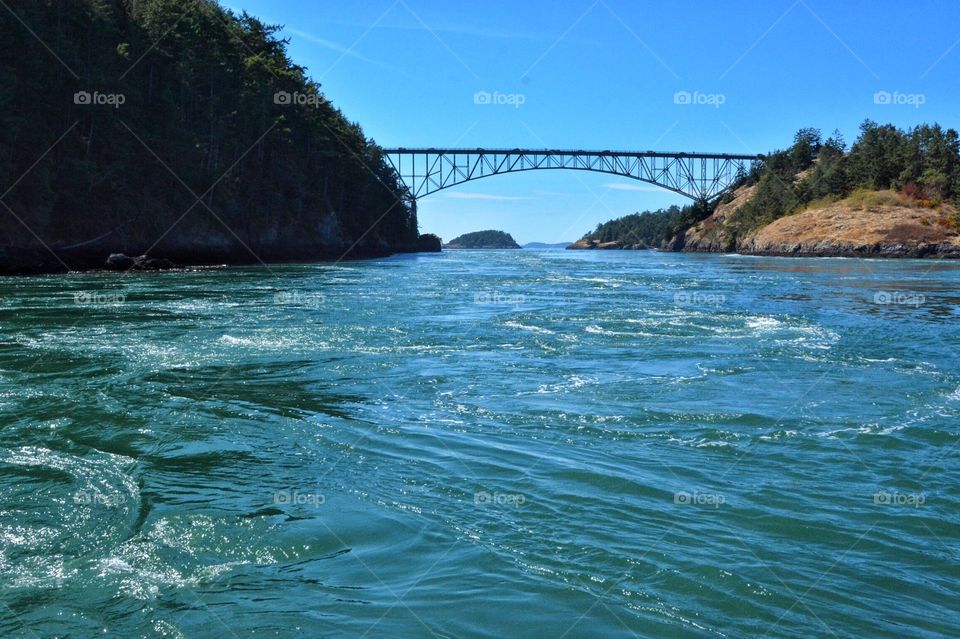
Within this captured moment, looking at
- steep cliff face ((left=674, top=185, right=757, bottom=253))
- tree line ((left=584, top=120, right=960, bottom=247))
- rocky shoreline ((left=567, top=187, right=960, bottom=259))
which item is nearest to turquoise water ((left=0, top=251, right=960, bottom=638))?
rocky shoreline ((left=567, top=187, right=960, bottom=259))

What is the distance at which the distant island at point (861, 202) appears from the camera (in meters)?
70.4

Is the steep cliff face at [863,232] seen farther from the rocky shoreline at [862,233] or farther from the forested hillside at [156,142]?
the forested hillside at [156,142]

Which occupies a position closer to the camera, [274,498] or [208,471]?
[274,498]

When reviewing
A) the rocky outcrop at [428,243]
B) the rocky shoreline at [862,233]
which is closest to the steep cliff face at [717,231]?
the rocky shoreline at [862,233]

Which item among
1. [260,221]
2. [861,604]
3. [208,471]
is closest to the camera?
[861,604]

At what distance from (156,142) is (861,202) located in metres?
71.5

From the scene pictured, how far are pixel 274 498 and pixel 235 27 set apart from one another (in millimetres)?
77929

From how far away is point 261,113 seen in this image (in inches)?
2640

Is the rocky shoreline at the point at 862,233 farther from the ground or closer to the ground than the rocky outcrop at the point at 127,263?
farther from the ground

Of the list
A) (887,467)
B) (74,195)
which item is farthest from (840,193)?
(887,467)

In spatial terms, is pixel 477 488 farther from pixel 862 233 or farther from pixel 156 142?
pixel 862 233

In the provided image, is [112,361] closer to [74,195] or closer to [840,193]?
[74,195]

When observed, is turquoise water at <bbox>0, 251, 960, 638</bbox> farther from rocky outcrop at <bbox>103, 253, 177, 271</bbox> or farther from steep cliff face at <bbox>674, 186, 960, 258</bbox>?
steep cliff face at <bbox>674, 186, 960, 258</bbox>

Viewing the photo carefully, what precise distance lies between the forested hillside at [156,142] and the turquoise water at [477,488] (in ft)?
95.1
